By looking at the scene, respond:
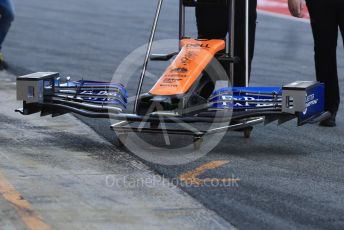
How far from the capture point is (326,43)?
9.45m

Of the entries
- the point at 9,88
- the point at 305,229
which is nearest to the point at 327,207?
the point at 305,229

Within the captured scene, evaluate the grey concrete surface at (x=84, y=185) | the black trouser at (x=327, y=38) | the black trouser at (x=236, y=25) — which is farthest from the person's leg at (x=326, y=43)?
the grey concrete surface at (x=84, y=185)

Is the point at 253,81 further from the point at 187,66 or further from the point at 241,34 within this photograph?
the point at 187,66

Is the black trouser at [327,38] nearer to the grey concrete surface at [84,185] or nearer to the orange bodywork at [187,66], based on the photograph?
the orange bodywork at [187,66]

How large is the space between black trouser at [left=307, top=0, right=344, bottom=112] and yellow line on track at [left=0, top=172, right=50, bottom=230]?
3622 mm

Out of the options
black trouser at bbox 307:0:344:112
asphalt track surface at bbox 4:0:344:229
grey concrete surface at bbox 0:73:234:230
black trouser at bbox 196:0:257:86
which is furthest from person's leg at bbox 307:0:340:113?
grey concrete surface at bbox 0:73:234:230

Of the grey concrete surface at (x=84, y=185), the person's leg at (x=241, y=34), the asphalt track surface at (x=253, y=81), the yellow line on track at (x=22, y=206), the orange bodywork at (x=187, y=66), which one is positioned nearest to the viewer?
the yellow line on track at (x=22, y=206)

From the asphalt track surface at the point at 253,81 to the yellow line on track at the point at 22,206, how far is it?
105cm

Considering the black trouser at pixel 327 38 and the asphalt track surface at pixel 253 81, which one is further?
the black trouser at pixel 327 38

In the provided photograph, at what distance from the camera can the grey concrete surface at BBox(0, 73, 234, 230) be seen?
5945 mm

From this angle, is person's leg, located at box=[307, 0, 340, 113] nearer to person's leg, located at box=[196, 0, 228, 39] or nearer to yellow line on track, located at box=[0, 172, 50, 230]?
person's leg, located at box=[196, 0, 228, 39]

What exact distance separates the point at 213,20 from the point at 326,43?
116cm

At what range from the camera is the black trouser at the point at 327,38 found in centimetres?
930

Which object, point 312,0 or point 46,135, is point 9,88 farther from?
point 312,0
